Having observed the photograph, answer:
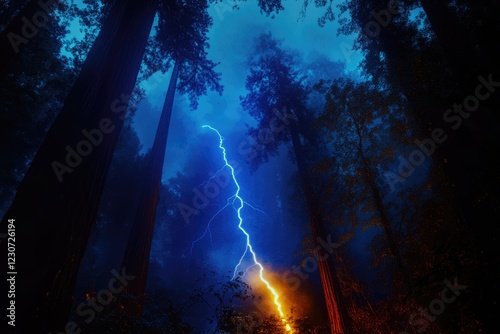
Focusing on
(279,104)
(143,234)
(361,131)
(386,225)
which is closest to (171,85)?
(143,234)

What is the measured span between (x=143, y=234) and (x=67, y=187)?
5.25 meters

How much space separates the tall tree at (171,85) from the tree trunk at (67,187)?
355 cm

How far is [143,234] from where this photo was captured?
24.0ft

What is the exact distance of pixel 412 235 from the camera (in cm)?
977

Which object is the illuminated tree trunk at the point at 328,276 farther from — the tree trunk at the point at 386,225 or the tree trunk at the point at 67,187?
the tree trunk at the point at 67,187

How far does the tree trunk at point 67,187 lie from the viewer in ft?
6.92

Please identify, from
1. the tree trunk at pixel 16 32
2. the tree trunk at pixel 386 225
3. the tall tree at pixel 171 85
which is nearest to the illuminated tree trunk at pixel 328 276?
the tree trunk at pixel 386 225

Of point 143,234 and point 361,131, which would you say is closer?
point 143,234

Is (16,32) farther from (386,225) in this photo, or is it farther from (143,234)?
(386,225)

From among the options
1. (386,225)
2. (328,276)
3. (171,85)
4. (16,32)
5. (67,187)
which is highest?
(171,85)

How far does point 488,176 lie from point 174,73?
1074cm

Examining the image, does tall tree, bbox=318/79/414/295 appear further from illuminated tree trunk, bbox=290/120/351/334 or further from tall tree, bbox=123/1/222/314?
tall tree, bbox=123/1/222/314

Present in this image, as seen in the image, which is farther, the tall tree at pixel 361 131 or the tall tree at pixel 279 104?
the tall tree at pixel 279 104

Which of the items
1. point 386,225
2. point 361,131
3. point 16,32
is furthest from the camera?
point 361,131
